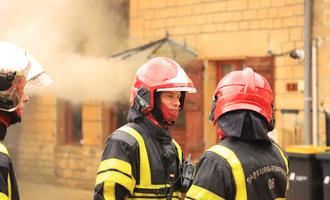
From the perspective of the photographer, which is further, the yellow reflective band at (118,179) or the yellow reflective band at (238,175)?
the yellow reflective band at (118,179)

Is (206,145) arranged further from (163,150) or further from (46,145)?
(163,150)

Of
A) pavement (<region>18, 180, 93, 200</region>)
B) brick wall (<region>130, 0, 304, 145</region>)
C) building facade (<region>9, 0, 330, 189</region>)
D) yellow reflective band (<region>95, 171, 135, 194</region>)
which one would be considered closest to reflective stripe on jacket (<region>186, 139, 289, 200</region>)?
yellow reflective band (<region>95, 171, 135, 194</region>)

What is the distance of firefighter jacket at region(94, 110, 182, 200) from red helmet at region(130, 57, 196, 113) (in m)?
0.10

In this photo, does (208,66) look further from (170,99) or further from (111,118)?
(170,99)

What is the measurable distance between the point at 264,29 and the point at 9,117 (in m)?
6.39

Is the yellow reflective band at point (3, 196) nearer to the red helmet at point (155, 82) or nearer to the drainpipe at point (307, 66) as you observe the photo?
the red helmet at point (155, 82)

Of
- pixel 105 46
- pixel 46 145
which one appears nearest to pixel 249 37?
pixel 105 46

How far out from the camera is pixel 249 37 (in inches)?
363

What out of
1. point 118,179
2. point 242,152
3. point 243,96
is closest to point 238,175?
point 242,152

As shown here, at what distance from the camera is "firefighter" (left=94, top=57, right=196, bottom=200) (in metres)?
3.57

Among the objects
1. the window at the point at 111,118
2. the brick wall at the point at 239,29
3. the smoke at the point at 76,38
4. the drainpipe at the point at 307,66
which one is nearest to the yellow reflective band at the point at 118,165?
the drainpipe at the point at 307,66

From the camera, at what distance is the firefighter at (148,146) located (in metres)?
3.57

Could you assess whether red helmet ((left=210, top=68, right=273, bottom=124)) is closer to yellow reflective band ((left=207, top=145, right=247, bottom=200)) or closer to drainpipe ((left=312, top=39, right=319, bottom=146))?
yellow reflective band ((left=207, top=145, right=247, bottom=200))

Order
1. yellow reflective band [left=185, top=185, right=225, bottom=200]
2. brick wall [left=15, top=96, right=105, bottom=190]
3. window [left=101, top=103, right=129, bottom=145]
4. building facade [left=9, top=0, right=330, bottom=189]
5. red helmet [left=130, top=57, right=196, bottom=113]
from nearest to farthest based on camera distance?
yellow reflective band [left=185, top=185, right=225, bottom=200]
red helmet [left=130, top=57, right=196, bottom=113]
building facade [left=9, top=0, right=330, bottom=189]
window [left=101, top=103, right=129, bottom=145]
brick wall [left=15, top=96, right=105, bottom=190]
